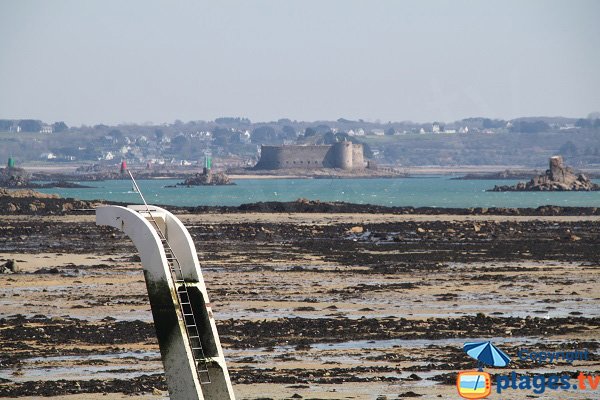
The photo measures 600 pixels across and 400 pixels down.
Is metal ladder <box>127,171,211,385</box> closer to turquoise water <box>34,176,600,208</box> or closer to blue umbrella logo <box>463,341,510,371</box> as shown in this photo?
blue umbrella logo <box>463,341,510,371</box>

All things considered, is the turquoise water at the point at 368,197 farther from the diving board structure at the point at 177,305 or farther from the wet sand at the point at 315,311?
the diving board structure at the point at 177,305

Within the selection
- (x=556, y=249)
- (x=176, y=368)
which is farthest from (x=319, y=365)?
(x=556, y=249)

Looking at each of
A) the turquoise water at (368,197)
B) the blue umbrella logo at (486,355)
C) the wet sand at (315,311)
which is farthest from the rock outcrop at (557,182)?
the blue umbrella logo at (486,355)

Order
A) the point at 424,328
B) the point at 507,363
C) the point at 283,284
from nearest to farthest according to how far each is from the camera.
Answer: the point at 507,363 < the point at 424,328 < the point at 283,284

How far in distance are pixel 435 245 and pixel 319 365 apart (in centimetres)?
2819

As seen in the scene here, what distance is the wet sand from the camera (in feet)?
61.0

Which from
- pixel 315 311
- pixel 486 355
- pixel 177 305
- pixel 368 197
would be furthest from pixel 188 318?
pixel 368 197

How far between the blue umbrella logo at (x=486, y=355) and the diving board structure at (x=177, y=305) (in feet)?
16.6

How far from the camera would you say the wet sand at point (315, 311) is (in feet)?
61.0

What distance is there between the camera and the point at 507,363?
757 inches

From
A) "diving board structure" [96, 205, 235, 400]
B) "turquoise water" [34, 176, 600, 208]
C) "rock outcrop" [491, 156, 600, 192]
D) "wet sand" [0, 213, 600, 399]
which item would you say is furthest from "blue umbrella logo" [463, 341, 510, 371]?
"rock outcrop" [491, 156, 600, 192]

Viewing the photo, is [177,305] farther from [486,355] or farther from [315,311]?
[315,311]

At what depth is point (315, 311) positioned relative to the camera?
1043 inches

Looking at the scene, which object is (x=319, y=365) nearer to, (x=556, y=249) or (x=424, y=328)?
(x=424, y=328)
